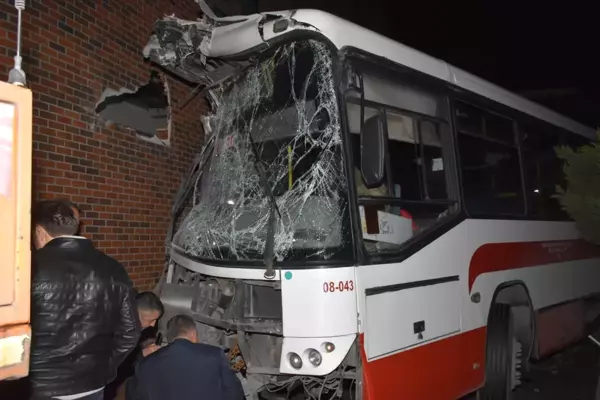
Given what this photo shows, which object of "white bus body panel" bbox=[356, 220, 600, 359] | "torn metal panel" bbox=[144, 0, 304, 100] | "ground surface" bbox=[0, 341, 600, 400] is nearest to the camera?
"white bus body panel" bbox=[356, 220, 600, 359]

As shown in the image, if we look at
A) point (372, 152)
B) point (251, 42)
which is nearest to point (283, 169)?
point (372, 152)

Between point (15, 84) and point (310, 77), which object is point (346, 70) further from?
point (15, 84)

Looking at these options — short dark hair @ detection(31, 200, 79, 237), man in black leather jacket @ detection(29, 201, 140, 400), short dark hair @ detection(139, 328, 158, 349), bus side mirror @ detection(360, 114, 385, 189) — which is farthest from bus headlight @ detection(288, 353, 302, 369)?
short dark hair @ detection(139, 328, 158, 349)

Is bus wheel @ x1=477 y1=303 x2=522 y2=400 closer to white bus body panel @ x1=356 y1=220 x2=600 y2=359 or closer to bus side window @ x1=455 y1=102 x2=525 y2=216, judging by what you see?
white bus body panel @ x1=356 y1=220 x2=600 y2=359

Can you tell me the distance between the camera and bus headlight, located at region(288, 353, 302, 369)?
385 cm

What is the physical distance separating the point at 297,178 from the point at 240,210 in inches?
22.4

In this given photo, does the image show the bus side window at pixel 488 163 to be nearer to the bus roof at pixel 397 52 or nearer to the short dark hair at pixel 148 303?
the bus roof at pixel 397 52

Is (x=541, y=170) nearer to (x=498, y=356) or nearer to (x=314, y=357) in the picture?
(x=498, y=356)

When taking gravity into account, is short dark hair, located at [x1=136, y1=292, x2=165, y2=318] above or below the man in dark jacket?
above

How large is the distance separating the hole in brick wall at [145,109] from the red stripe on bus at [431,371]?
3902 millimetres

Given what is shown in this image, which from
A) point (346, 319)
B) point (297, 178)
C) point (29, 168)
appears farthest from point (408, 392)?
point (29, 168)

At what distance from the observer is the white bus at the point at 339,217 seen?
3.95m

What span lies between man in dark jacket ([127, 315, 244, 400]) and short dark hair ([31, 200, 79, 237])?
3.16ft

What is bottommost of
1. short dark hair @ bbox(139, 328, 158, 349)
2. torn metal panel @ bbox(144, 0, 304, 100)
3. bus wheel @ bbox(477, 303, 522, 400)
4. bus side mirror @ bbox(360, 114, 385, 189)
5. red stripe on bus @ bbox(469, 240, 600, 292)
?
bus wheel @ bbox(477, 303, 522, 400)
